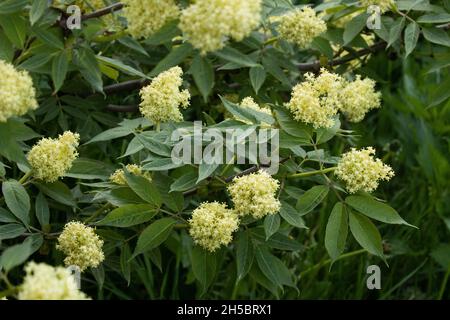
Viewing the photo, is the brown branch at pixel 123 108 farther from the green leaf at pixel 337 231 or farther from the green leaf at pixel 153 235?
the green leaf at pixel 337 231

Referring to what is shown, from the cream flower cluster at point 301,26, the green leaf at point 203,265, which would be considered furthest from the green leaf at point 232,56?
the cream flower cluster at point 301,26

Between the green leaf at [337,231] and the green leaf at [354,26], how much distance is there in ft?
2.59

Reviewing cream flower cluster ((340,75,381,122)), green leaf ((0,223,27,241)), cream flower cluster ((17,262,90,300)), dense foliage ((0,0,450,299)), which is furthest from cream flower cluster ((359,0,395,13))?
cream flower cluster ((17,262,90,300))

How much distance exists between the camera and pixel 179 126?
8.08 feet

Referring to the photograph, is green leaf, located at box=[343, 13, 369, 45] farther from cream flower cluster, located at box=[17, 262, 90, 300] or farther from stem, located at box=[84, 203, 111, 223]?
cream flower cluster, located at box=[17, 262, 90, 300]

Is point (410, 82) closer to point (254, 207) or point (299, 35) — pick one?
point (299, 35)

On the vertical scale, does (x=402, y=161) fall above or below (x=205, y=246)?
below

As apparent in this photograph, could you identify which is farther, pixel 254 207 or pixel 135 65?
pixel 135 65

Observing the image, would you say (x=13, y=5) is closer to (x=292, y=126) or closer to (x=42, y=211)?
(x=42, y=211)

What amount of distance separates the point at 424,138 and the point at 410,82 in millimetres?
410

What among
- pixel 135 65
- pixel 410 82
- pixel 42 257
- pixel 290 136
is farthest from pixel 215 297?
pixel 410 82

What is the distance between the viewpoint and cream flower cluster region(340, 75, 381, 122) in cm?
278

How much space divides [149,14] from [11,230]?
86 cm

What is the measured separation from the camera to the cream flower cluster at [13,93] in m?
1.86
